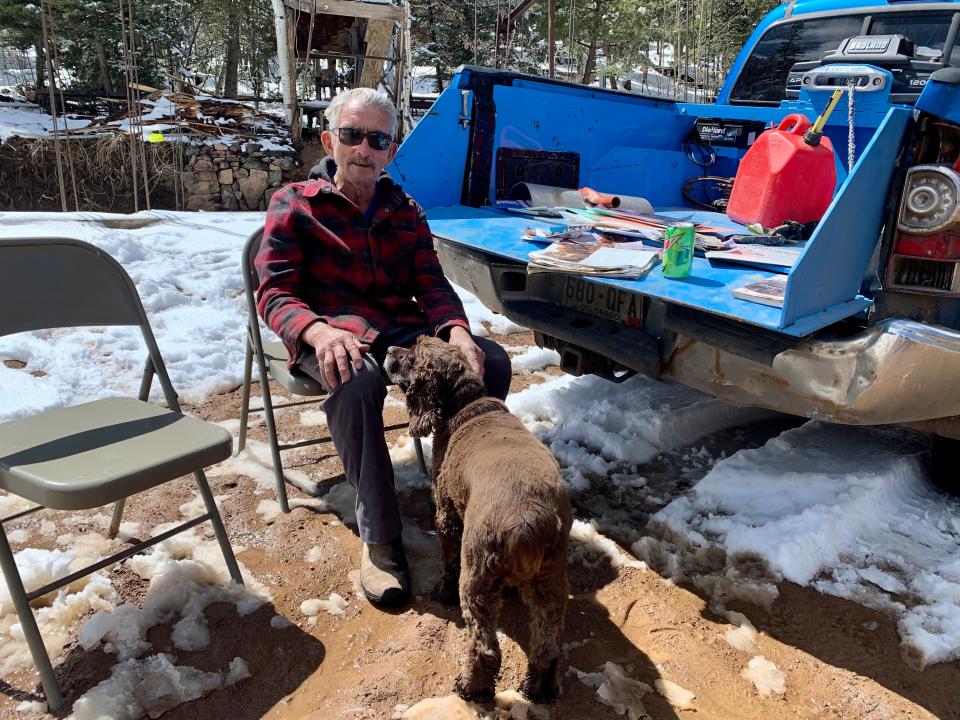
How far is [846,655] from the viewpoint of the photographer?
2004 millimetres

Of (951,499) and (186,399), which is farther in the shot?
(186,399)

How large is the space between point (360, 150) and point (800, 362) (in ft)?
5.69

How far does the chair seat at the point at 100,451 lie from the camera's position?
5.70 feet

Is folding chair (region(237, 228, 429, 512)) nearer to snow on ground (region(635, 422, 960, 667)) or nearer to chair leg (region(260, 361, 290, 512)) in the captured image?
chair leg (region(260, 361, 290, 512))

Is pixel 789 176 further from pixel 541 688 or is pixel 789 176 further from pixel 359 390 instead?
pixel 541 688

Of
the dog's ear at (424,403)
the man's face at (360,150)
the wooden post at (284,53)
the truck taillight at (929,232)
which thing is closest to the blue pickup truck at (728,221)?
the truck taillight at (929,232)

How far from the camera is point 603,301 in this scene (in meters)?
2.89

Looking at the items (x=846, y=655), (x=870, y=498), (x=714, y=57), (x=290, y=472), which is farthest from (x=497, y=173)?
(x=714, y=57)

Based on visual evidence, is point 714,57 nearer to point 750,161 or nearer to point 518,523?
point 750,161

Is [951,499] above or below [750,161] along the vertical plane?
below

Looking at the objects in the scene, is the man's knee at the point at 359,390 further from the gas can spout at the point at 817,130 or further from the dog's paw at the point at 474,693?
the gas can spout at the point at 817,130

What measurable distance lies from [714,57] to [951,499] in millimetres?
22683

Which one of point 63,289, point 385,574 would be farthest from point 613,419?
point 63,289

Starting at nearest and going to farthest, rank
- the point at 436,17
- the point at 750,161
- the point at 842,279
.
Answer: the point at 842,279, the point at 750,161, the point at 436,17
